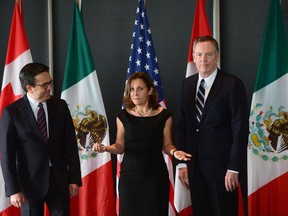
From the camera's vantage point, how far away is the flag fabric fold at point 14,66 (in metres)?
3.94

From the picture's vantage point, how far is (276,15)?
12.7ft

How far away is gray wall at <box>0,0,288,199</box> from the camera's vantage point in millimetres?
4438

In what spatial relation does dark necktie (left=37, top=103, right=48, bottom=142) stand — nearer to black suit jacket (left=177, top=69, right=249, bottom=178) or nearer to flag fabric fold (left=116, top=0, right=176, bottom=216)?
black suit jacket (left=177, top=69, right=249, bottom=178)

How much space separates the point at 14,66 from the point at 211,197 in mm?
2153

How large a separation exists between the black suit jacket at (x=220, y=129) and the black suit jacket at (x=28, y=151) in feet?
2.70

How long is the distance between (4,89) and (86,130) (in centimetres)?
79

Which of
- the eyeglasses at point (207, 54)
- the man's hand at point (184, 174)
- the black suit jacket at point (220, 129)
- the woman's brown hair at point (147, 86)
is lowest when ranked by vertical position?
the man's hand at point (184, 174)

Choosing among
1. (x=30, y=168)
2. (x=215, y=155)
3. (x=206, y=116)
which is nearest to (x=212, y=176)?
(x=215, y=155)

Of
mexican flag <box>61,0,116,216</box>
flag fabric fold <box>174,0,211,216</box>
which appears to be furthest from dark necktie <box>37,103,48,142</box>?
flag fabric fold <box>174,0,211,216</box>

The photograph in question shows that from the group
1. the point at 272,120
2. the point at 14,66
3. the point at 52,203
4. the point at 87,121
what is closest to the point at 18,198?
the point at 52,203

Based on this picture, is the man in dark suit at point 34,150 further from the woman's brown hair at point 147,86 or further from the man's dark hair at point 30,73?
the woman's brown hair at point 147,86

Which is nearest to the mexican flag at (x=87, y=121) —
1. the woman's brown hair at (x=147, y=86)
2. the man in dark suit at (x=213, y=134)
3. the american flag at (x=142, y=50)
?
the american flag at (x=142, y=50)

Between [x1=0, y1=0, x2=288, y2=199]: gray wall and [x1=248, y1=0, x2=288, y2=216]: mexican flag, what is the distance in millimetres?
536

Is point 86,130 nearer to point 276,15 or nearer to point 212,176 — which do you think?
point 212,176
